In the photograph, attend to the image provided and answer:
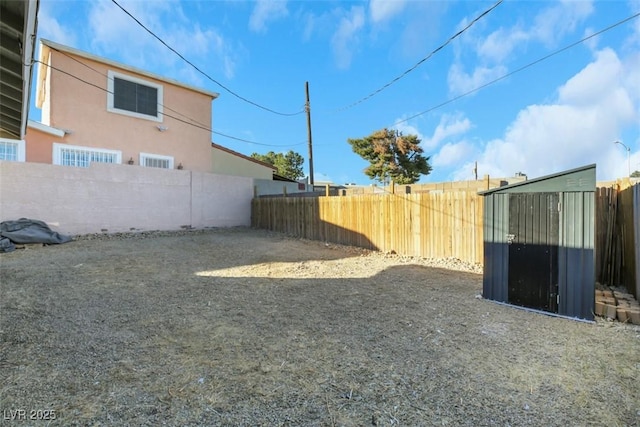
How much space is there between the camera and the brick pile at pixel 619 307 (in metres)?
3.42

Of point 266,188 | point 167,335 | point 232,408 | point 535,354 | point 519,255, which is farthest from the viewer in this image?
point 266,188

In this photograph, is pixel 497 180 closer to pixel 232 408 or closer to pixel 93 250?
pixel 232 408

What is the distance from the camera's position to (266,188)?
14.2 metres

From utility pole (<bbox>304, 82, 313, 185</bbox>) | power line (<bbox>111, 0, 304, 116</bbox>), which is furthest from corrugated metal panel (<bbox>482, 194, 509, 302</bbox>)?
utility pole (<bbox>304, 82, 313, 185</bbox>)

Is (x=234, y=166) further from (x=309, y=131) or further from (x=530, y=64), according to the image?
(x=530, y=64)

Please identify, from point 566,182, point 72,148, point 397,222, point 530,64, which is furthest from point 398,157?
point 566,182

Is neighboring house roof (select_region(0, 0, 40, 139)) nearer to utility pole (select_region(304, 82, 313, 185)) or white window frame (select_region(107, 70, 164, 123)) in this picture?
white window frame (select_region(107, 70, 164, 123))

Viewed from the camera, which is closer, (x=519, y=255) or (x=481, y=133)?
(x=519, y=255)

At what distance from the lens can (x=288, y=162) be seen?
1212 inches

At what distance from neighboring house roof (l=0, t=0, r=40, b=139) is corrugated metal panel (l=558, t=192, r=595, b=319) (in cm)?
546

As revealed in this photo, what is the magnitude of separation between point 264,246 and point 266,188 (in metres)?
6.16

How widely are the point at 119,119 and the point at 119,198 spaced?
3.95 meters

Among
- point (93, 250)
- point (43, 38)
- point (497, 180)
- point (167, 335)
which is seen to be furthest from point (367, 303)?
point (43, 38)

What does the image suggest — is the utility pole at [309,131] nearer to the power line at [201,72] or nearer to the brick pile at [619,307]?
the power line at [201,72]
